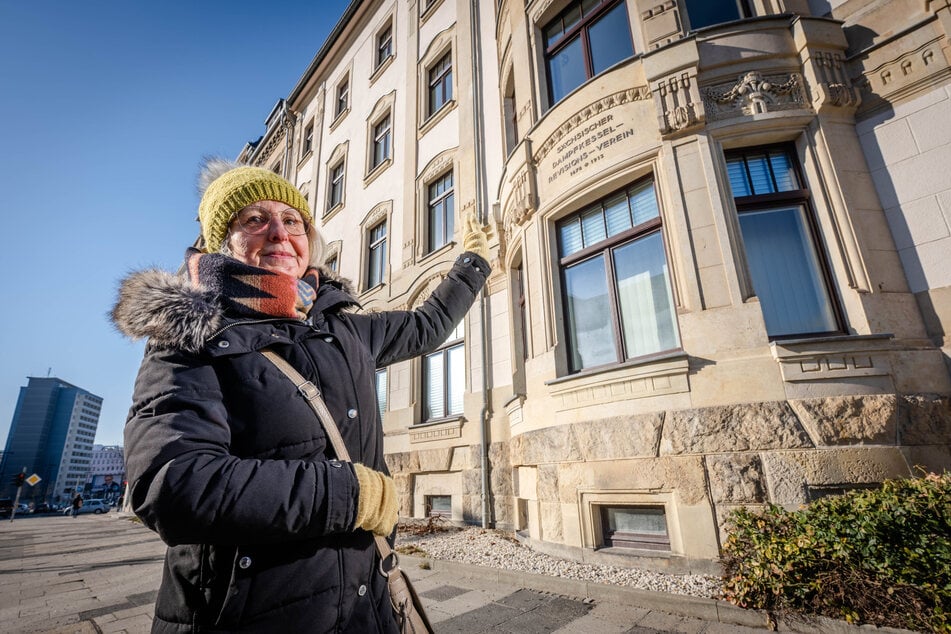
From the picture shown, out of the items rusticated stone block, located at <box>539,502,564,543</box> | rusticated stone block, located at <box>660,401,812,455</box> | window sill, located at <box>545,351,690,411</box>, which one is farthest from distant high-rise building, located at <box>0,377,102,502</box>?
rusticated stone block, located at <box>660,401,812,455</box>

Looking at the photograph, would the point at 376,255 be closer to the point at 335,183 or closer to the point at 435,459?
the point at 335,183

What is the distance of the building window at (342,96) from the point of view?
16928 millimetres

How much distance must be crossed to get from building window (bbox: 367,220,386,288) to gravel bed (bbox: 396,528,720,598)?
7450mm

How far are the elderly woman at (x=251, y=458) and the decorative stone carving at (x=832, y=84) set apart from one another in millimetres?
5645

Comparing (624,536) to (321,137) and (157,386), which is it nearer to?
(157,386)

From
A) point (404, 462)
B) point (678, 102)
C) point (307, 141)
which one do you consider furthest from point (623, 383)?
point (307, 141)

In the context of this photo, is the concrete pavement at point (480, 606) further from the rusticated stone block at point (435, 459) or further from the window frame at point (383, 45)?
the window frame at point (383, 45)

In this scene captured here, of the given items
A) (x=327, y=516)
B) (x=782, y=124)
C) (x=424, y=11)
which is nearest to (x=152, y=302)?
(x=327, y=516)

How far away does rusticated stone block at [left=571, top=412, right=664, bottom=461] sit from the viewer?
14.5 feet

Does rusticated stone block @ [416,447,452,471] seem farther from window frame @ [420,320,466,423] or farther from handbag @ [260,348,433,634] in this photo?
handbag @ [260,348,433,634]

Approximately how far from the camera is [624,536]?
15.2 ft

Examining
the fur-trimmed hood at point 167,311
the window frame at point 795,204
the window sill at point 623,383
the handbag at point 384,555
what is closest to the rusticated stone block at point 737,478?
the window sill at point 623,383

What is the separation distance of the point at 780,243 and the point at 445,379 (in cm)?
668

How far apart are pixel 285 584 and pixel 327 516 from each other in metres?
0.25
